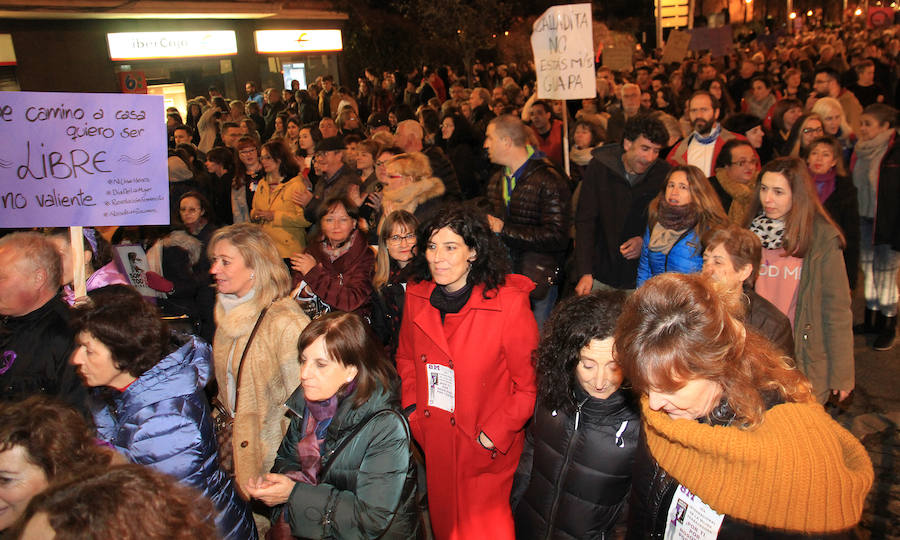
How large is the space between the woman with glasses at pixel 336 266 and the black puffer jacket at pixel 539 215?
105 centimetres

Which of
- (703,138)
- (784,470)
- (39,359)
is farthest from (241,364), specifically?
(703,138)

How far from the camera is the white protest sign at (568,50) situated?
599 centimetres

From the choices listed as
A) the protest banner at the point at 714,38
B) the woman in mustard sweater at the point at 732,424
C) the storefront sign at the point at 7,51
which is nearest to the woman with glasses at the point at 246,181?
the woman in mustard sweater at the point at 732,424

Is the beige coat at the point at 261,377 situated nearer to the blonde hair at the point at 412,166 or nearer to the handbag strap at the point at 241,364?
the handbag strap at the point at 241,364

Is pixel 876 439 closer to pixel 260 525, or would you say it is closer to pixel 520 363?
pixel 520 363

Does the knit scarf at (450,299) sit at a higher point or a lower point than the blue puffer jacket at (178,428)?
higher

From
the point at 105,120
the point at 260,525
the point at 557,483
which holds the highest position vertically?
the point at 105,120

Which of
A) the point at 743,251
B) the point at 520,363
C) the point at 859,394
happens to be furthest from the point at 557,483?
the point at 859,394

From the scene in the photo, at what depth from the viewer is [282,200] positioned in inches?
259

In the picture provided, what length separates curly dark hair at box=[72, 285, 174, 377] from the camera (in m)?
2.78

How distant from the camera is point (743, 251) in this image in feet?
10.7

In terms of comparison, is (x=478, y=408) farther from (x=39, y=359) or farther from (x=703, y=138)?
(x=703, y=138)

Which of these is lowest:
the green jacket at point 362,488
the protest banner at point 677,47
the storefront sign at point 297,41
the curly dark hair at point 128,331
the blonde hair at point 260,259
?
the green jacket at point 362,488

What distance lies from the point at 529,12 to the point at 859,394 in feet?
92.9
